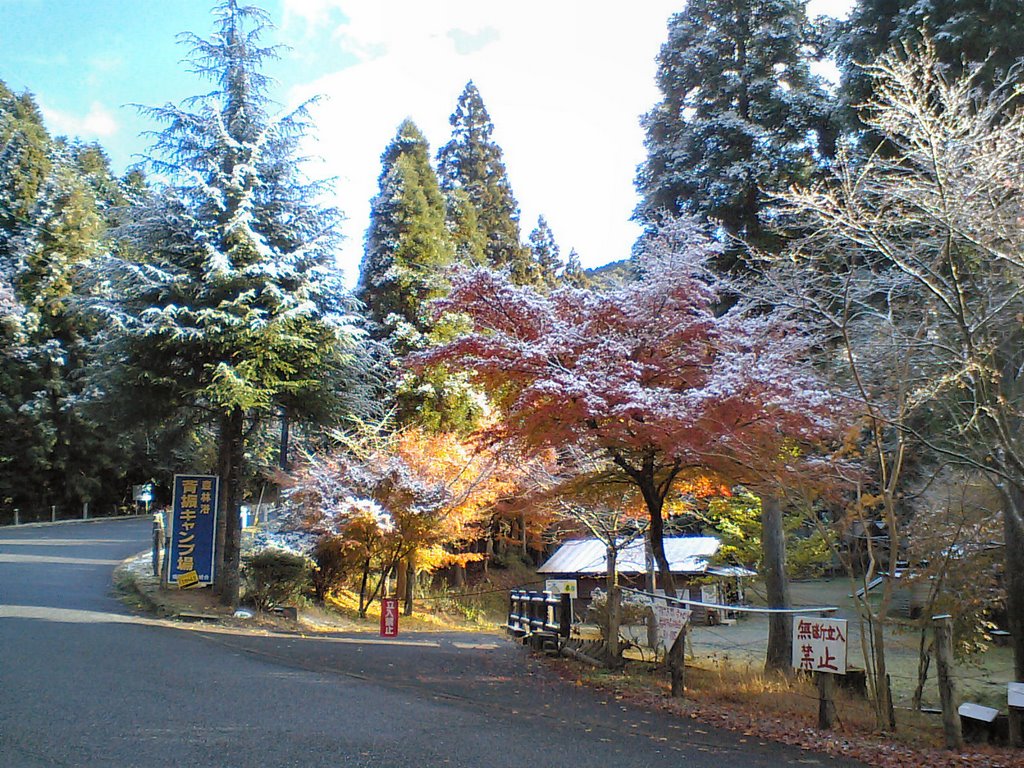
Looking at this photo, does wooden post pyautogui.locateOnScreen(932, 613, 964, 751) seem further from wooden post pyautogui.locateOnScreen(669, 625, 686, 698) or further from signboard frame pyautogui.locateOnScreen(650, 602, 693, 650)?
wooden post pyautogui.locateOnScreen(669, 625, 686, 698)

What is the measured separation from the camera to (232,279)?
13023 mm

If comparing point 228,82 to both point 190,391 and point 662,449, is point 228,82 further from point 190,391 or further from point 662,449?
point 662,449

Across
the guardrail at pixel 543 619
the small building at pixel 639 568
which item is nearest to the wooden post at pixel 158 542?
the guardrail at pixel 543 619

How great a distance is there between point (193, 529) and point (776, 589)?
1013 cm

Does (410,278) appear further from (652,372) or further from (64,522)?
(64,522)

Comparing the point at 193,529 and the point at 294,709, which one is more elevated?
the point at 193,529

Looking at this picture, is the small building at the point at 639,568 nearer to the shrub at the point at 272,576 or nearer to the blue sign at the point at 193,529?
the shrub at the point at 272,576

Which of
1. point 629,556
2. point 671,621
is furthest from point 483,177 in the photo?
point 671,621

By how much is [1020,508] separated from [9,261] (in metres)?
36.1

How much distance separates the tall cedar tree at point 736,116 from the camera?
12539mm

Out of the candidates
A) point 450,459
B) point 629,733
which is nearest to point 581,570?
point 450,459

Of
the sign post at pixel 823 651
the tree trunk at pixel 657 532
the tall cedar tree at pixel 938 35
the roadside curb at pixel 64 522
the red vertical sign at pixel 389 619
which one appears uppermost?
the tall cedar tree at pixel 938 35

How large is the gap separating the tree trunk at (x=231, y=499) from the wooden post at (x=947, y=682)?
10929 millimetres

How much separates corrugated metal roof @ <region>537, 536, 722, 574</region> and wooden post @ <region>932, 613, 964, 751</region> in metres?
15.9
